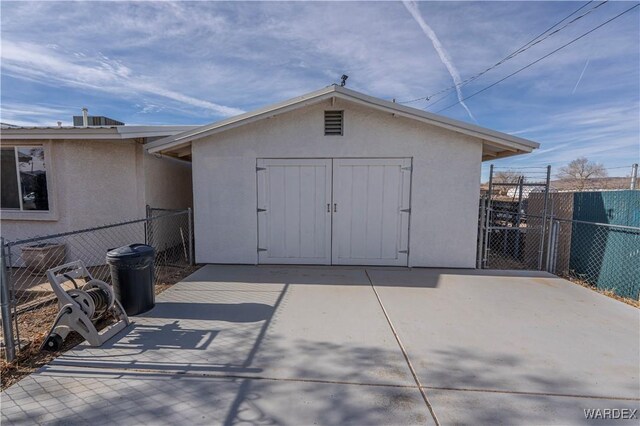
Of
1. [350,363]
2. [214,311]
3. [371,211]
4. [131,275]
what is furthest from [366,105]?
[131,275]

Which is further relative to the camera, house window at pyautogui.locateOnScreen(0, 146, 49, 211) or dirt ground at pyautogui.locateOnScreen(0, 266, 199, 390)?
house window at pyautogui.locateOnScreen(0, 146, 49, 211)

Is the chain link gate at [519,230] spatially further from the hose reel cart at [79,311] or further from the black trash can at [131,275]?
the hose reel cart at [79,311]

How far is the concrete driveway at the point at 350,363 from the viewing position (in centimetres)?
234

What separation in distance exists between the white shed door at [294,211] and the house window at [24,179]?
190 inches

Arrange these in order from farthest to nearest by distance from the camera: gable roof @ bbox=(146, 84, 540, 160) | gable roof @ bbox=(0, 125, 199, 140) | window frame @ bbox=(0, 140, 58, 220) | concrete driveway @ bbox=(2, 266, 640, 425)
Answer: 1. window frame @ bbox=(0, 140, 58, 220)
2. gable roof @ bbox=(0, 125, 199, 140)
3. gable roof @ bbox=(146, 84, 540, 160)
4. concrete driveway @ bbox=(2, 266, 640, 425)

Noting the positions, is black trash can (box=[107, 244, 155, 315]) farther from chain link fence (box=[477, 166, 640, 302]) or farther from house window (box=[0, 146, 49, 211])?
chain link fence (box=[477, 166, 640, 302])

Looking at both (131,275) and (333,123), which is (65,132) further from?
(333,123)

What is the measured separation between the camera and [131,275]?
13.0ft

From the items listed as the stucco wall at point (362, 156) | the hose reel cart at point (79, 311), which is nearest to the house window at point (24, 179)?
the stucco wall at point (362, 156)

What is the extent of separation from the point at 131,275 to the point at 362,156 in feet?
15.0

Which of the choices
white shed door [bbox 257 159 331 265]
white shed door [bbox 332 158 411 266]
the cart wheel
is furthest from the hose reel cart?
white shed door [bbox 332 158 411 266]

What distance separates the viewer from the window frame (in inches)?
257

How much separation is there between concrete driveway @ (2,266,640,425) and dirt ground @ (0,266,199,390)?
7.3 inches

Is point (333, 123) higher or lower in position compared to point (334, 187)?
higher
